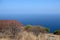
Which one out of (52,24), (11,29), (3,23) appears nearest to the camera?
(11,29)

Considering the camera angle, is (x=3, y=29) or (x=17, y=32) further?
(x=3, y=29)

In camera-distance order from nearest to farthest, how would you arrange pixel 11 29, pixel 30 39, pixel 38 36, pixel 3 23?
pixel 30 39, pixel 38 36, pixel 11 29, pixel 3 23

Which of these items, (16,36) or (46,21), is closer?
(16,36)

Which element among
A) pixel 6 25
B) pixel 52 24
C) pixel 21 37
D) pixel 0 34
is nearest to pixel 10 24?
pixel 6 25

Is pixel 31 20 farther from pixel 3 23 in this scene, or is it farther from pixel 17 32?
pixel 17 32

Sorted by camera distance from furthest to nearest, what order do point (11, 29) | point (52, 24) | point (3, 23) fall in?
point (52, 24), point (3, 23), point (11, 29)

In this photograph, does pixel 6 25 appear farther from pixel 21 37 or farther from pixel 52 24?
pixel 52 24

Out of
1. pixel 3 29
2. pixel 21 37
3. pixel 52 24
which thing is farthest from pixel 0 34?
pixel 52 24

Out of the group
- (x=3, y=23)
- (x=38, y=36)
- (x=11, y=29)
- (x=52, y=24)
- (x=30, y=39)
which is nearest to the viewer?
(x=30, y=39)
